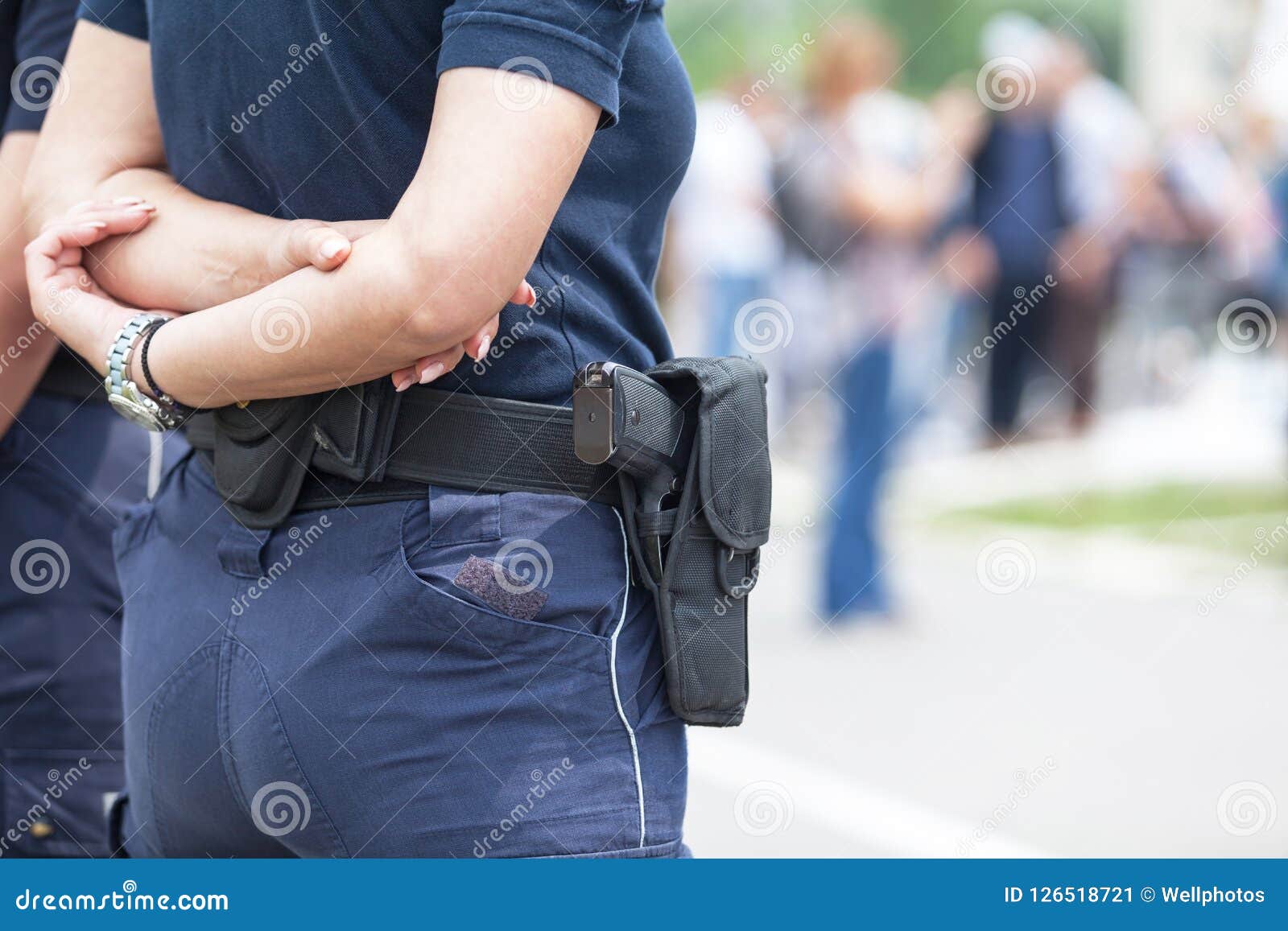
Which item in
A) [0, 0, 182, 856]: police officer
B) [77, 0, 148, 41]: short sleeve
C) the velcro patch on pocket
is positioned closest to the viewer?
the velcro patch on pocket

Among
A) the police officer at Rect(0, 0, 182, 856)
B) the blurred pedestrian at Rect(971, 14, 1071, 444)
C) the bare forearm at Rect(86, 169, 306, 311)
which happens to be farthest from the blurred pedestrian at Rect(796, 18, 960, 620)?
the bare forearm at Rect(86, 169, 306, 311)

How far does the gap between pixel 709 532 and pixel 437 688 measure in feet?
1.10

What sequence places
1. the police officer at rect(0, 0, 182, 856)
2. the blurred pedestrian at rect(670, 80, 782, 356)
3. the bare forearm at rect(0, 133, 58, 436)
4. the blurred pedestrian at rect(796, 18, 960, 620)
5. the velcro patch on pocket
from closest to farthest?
1. the velcro patch on pocket
2. the bare forearm at rect(0, 133, 58, 436)
3. the police officer at rect(0, 0, 182, 856)
4. the blurred pedestrian at rect(796, 18, 960, 620)
5. the blurred pedestrian at rect(670, 80, 782, 356)

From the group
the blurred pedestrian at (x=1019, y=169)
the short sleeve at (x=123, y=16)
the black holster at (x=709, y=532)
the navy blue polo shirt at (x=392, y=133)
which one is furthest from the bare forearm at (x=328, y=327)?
the blurred pedestrian at (x=1019, y=169)

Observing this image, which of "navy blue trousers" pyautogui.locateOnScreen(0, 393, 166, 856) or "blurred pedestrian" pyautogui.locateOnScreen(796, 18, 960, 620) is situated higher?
"blurred pedestrian" pyautogui.locateOnScreen(796, 18, 960, 620)

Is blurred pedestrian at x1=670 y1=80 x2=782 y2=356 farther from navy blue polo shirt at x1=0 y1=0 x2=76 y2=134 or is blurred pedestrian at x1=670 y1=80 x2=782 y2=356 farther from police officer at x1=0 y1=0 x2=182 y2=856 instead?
navy blue polo shirt at x1=0 y1=0 x2=76 y2=134

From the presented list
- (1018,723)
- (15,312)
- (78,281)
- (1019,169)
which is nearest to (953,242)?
(1019,169)

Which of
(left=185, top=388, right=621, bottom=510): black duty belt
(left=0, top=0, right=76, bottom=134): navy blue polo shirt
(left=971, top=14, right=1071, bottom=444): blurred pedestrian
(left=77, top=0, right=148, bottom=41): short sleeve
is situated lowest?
(left=185, top=388, right=621, bottom=510): black duty belt

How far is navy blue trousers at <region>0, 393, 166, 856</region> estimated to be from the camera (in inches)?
87.8

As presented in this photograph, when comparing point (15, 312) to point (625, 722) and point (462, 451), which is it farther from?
point (625, 722)

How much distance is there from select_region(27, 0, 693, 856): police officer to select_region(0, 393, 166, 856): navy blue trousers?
66cm

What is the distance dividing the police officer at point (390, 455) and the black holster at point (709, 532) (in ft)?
0.11

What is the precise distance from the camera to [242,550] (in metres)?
1.59
